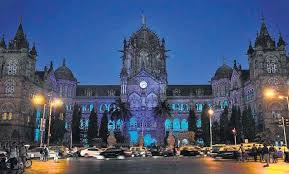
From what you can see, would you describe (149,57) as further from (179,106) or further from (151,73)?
(179,106)

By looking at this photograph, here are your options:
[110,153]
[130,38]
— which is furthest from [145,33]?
[110,153]

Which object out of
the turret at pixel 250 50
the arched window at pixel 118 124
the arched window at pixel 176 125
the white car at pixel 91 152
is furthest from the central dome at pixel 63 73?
the white car at pixel 91 152

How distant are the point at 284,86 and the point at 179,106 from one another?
4431 centimetres

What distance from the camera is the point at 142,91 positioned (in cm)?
11400

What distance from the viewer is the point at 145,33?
128 metres

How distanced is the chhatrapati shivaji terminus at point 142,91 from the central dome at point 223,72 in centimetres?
17

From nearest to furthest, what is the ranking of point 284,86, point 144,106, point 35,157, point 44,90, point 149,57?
point 35,157
point 284,86
point 44,90
point 144,106
point 149,57

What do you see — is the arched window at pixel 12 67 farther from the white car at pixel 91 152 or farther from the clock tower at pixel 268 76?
the clock tower at pixel 268 76

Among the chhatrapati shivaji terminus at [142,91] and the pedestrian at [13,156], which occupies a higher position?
the chhatrapati shivaji terminus at [142,91]

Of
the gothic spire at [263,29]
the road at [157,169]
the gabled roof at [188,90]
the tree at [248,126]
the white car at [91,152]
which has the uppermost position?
the gothic spire at [263,29]

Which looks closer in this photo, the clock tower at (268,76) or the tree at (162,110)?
the clock tower at (268,76)

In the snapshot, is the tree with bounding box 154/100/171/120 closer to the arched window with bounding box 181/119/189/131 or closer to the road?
the arched window with bounding box 181/119/189/131

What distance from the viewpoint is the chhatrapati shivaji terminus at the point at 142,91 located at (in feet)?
291

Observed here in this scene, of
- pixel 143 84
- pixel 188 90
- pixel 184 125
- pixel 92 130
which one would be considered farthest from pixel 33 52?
pixel 188 90
